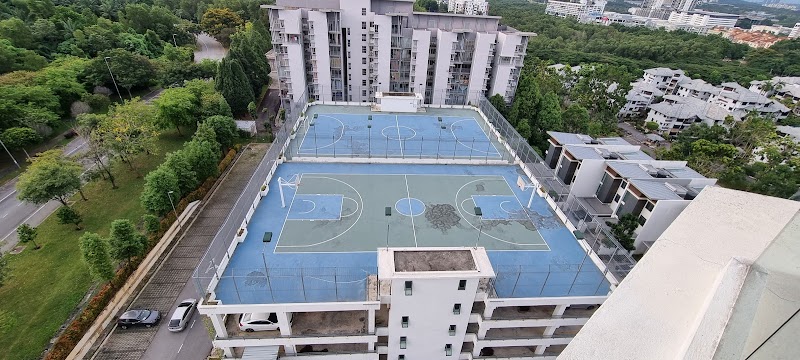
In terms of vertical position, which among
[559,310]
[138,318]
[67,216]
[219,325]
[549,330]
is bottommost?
[138,318]

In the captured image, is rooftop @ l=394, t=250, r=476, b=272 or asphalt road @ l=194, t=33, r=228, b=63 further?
asphalt road @ l=194, t=33, r=228, b=63

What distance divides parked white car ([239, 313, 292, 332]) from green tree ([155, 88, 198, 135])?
91.6ft

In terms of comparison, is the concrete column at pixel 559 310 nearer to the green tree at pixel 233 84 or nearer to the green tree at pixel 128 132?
the green tree at pixel 128 132

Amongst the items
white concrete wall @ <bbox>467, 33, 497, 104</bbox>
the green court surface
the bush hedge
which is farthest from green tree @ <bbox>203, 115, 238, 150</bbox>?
white concrete wall @ <bbox>467, 33, 497, 104</bbox>

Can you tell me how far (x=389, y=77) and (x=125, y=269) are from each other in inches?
1171

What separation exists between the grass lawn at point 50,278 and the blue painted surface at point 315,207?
44.7 ft

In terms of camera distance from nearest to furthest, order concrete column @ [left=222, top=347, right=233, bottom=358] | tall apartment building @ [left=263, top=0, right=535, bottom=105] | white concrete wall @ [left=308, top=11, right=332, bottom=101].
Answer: concrete column @ [left=222, top=347, right=233, bottom=358]
white concrete wall @ [left=308, top=11, right=332, bottom=101]
tall apartment building @ [left=263, top=0, right=535, bottom=105]

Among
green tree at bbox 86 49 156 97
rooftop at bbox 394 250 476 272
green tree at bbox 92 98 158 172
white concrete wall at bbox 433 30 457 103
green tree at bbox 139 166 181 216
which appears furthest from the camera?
green tree at bbox 86 49 156 97

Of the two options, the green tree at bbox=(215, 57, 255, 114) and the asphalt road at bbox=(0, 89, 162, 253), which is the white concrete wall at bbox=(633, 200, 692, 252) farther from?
the asphalt road at bbox=(0, 89, 162, 253)

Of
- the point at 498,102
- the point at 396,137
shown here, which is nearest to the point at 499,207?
the point at 396,137

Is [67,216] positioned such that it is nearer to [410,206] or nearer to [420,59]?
[410,206]

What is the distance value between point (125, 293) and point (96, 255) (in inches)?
139

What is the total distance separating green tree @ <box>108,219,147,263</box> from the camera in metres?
19.9

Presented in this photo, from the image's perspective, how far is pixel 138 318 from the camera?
19.4 metres
